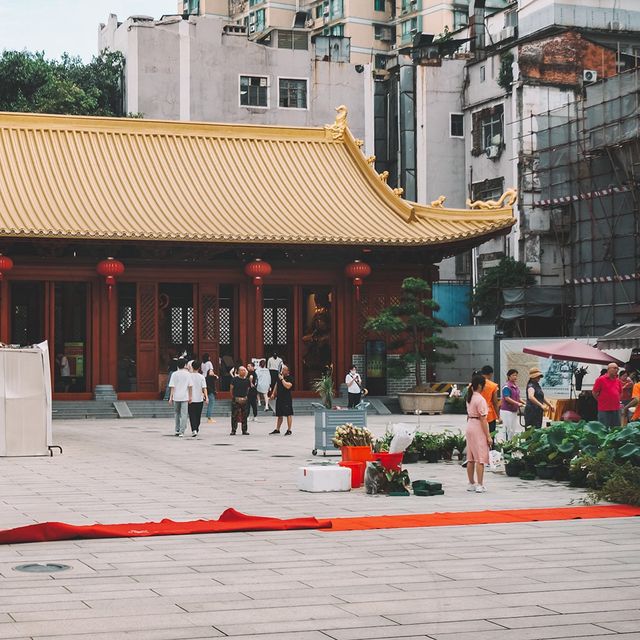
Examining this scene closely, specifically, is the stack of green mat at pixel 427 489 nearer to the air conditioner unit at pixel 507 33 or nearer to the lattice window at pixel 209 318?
the lattice window at pixel 209 318

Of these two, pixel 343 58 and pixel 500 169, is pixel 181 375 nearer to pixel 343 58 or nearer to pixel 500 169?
pixel 500 169

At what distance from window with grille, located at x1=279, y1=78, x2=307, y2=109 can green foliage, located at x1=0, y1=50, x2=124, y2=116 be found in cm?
669

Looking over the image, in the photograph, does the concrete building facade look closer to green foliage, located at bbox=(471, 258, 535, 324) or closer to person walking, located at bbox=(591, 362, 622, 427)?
green foliage, located at bbox=(471, 258, 535, 324)

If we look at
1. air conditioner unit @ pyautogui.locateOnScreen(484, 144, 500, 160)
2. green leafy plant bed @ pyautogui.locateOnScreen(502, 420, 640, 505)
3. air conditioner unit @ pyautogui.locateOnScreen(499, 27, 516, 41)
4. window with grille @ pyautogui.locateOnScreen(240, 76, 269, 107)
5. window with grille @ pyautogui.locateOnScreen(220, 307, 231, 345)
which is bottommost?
green leafy plant bed @ pyautogui.locateOnScreen(502, 420, 640, 505)

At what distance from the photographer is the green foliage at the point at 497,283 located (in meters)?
44.7

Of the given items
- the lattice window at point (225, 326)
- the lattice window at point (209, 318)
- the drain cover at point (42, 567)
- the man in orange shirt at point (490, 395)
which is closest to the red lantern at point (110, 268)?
the lattice window at point (209, 318)

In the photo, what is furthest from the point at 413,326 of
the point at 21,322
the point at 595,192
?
the point at 21,322

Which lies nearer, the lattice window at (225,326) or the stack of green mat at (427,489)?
the stack of green mat at (427,489)

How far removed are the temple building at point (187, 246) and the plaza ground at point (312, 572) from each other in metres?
18.1

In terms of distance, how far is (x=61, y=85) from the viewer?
49.2m

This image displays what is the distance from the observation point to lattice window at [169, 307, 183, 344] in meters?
35.0

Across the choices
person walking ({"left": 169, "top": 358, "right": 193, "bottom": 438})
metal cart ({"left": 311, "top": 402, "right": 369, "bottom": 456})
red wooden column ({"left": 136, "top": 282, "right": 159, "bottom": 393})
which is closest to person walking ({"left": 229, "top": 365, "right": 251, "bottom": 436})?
person walking ({"left": 169, "top": 358, "right": 193, "bottom": 438})

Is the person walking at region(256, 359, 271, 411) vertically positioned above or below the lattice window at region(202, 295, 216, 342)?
below

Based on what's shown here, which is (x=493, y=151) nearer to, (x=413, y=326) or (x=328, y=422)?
(x=413, y=326)
